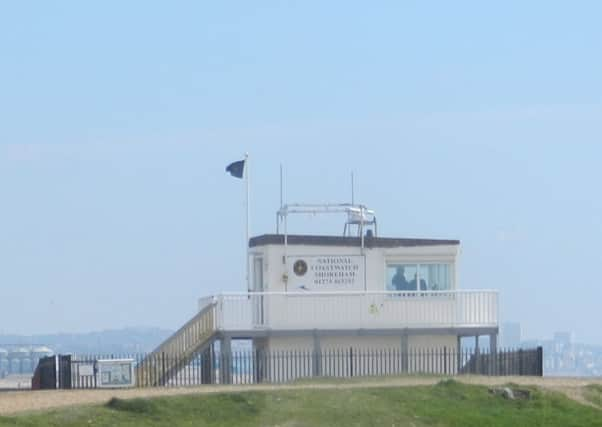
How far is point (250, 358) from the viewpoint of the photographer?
165 ft

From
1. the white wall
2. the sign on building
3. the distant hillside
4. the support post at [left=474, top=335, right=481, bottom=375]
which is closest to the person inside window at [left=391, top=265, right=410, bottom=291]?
the white wall

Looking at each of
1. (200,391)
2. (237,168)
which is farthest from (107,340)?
(200,391)

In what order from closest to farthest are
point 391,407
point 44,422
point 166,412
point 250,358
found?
point 44,422 → point 166,412 → point 391,407 → point 250,358

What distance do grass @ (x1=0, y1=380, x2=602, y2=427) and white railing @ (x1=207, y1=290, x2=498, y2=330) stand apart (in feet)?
28.8

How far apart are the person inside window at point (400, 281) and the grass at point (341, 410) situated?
9839 mm

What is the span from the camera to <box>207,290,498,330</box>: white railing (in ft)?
166

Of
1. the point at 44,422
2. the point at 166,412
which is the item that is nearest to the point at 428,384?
the point at 166,412

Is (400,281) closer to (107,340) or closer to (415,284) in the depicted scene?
(415,284)

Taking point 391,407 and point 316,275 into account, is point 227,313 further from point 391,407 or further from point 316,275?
point 391,407

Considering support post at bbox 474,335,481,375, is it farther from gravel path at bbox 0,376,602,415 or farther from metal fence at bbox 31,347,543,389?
gravel path at bbox 0,376,602,415

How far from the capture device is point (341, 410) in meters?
38.1

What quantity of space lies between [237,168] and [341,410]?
60.7 ft

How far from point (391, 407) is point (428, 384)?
389cm

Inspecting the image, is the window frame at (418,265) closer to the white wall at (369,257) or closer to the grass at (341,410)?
the white wall at (369,257)
